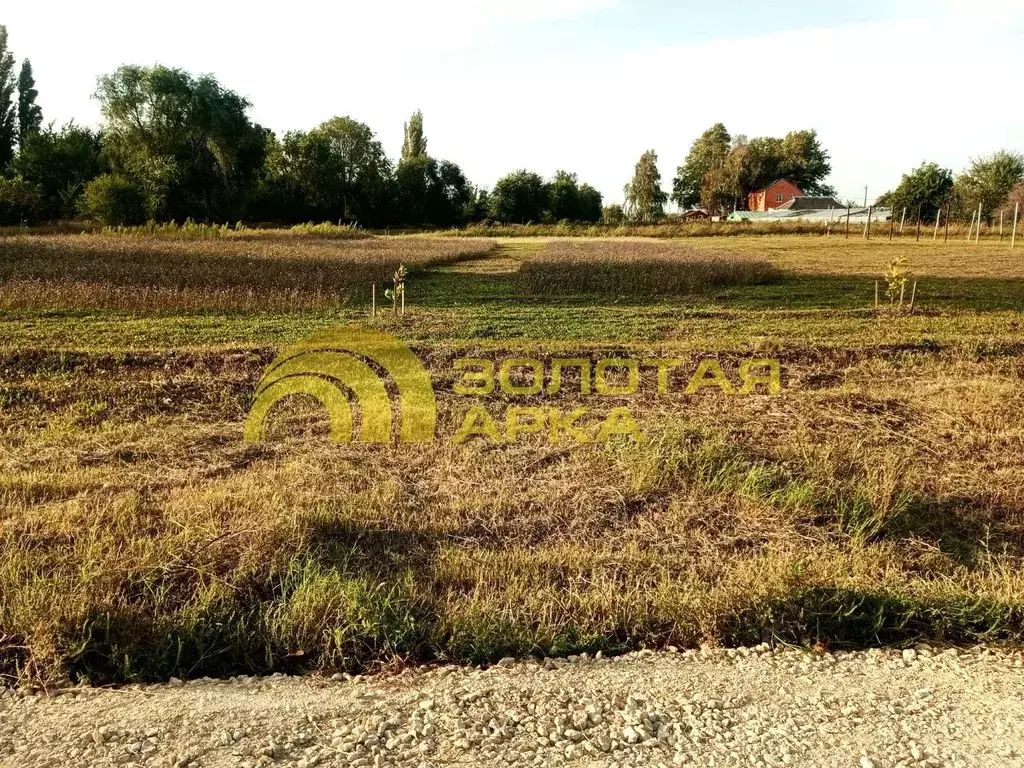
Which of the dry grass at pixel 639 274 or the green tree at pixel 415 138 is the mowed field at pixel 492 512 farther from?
the green tree at pixel 415 138

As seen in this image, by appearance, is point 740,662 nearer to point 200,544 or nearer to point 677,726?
point 677,726

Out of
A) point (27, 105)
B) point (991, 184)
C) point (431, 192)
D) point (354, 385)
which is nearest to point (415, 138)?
point (431, 192)

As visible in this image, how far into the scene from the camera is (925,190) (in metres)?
55.1

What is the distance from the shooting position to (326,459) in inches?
257

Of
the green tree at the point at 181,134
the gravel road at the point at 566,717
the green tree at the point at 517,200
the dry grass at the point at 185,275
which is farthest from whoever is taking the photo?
the green tree at the point at 517,200

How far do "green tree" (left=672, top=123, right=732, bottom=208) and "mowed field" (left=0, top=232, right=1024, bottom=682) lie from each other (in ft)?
250

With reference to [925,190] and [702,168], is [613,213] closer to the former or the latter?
[702,168]

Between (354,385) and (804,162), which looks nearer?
(354,385)

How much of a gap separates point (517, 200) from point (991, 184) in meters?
38.0

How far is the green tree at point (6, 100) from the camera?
55094 mm

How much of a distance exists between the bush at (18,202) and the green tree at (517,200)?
35.6 m

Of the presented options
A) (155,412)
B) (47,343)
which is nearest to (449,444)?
(155,412)

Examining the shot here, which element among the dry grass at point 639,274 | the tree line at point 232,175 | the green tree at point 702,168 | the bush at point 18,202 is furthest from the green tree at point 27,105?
the green tree at point 702,168

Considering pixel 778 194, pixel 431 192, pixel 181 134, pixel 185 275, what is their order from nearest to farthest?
pixel 185 275, pixel 181 134, pixel 431 192, pixel 778 194
